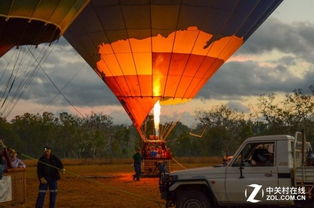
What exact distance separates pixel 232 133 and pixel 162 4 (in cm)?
7972

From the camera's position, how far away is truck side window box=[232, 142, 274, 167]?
11.5m

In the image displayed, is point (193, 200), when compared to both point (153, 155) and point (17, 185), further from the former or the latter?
point (153, 155)

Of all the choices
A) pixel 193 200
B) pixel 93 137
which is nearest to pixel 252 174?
pixel 193 200

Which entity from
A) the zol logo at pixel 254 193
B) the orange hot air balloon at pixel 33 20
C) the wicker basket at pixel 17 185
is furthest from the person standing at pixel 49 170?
the zol logo at pixel 254 193

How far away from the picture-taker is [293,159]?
11242mm

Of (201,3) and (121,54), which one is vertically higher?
(201,3)

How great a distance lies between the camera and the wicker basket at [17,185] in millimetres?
16031

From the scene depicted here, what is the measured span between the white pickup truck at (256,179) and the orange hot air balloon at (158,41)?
561 inches

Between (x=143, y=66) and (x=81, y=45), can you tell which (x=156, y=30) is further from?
(x=81, y=45)

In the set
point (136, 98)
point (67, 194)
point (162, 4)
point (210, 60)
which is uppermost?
point (162, 4)

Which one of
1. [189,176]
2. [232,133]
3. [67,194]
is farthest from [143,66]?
[232,133]

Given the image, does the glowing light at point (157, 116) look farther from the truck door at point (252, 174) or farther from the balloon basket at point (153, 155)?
the truck door at point (252, 174)

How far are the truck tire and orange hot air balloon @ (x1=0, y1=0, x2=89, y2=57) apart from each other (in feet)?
22.5

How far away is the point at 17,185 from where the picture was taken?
16359mm
